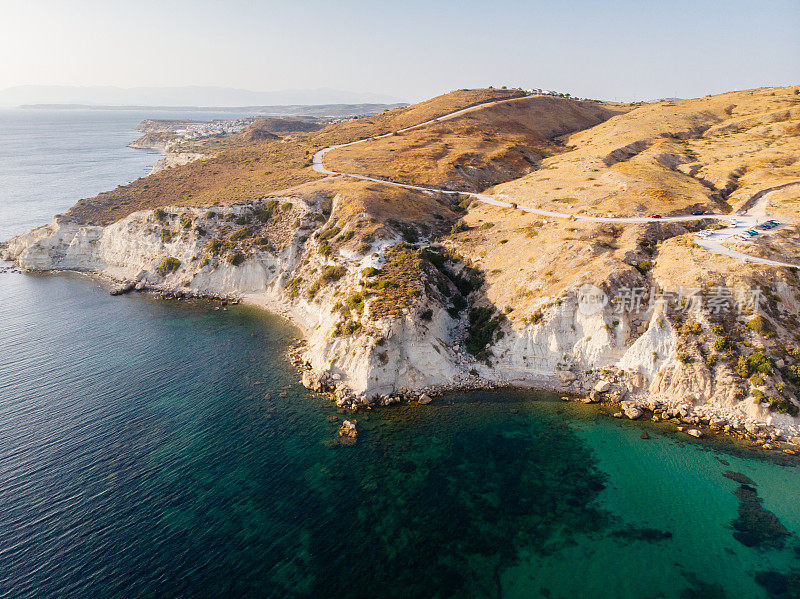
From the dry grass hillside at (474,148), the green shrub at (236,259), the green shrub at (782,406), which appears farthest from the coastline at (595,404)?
the dry grass hillside at (474,148)

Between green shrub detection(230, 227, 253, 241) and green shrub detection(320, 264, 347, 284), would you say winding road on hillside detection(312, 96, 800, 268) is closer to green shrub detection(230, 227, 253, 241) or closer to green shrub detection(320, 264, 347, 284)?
green shrub detection(230, 227, 253, 241)

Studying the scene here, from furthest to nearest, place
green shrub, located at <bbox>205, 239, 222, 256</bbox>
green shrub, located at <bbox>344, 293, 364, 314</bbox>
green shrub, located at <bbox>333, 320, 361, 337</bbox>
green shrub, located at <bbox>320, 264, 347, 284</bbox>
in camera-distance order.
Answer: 1. green shrub, located at <bbox>205, 239, 222, 256</bbox>
2. green shrub, located at <bbox>320, 264, 347, 284</bbox>
3. green shrub, located at <bbox>344, 293, 364, 314</bbox>
4. green shrub, located at <bbox>333, 320, 361, 337</bbox>

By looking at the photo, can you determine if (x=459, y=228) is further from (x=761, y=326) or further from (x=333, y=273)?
(x=761, y=326)

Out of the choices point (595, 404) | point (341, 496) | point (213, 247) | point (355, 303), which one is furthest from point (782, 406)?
point (213, 247)

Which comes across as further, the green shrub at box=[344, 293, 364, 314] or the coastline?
the green shrub at box=[344, 293, 364, 314]

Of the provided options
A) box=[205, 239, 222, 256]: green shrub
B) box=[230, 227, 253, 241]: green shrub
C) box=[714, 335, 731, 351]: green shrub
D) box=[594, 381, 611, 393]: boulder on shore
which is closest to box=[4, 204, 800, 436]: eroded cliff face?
box=[594, 381, 611, 393]: boulder on shore

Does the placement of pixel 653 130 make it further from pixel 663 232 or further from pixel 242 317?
pixel 242 317
